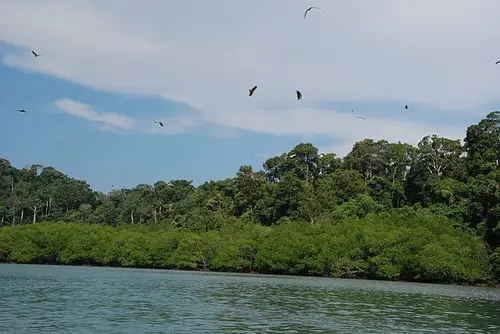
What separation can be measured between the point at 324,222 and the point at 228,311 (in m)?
A: 54.2

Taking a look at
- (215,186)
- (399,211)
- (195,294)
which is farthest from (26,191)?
(195,294)

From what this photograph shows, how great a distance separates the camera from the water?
2308 cm

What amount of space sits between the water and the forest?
868 inches

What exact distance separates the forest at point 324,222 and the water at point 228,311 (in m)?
22.1

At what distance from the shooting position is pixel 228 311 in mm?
28609

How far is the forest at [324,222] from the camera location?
6431 cm

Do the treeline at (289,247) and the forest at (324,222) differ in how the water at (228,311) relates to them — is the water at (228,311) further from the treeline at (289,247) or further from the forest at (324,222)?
the forest at (324,222)

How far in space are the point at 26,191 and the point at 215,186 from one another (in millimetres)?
45201

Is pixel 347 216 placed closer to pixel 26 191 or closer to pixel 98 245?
pixel 98 245

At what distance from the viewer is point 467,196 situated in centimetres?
7469

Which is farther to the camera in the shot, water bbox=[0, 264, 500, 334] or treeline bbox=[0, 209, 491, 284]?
treeline bbox=[0, 209, 491, 284]

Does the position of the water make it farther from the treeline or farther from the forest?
the forest

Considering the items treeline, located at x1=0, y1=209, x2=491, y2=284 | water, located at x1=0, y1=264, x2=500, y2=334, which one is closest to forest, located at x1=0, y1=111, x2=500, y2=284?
treeline, located at x1=0, y1=209, x2=491, y2=284

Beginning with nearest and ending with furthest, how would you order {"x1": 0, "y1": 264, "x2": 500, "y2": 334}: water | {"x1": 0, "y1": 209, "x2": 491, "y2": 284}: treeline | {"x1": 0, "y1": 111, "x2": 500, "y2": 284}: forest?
{"x1": 0, "y1": 264, "x2": 500, "y2": 334}: water, {"x1": 0, "y1": 209, "x2": 491, "y2": 284}: treeline, {"x1": 0, "y1": 111, "x2": 500, "y2": 284}: forest
